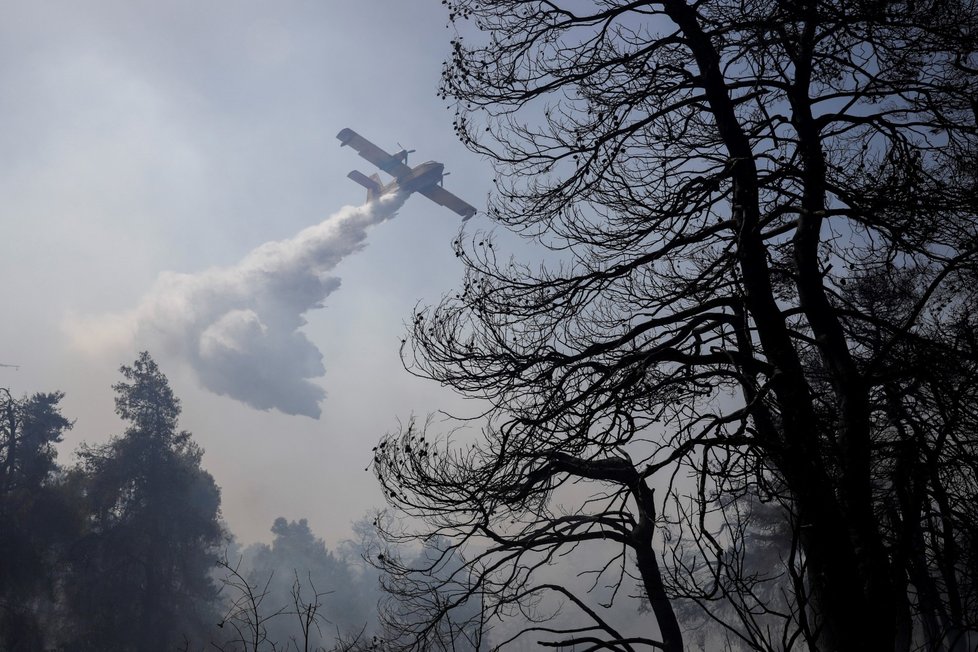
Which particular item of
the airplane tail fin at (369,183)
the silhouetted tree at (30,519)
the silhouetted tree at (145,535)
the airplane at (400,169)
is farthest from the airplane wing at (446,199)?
the silhouetted tree at (30,519)

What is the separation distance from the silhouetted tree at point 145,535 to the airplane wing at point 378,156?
26.1 metres

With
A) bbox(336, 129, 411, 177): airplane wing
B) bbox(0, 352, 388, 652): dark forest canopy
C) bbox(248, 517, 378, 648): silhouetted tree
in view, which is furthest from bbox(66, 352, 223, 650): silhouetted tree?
bbox(336, 129, 411, 177): airplane wing

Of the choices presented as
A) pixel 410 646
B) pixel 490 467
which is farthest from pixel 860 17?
pixel 410 646

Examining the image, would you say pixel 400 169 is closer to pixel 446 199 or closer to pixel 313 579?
pixel 446 199

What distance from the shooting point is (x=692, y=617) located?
35688mm

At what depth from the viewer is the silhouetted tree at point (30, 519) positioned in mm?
30906

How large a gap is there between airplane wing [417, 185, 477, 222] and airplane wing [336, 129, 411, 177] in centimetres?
259

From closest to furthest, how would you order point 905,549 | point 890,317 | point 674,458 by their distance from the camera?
point 905,549 → point 674,458 → point 890,317

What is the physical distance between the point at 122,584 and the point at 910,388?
138 feet

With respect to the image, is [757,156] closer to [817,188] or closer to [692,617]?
[817,188]

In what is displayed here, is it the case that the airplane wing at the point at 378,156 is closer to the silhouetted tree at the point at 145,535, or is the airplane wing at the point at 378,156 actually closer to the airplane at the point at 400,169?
the airplane at the point at 400,169

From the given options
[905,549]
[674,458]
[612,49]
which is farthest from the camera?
[612,49]

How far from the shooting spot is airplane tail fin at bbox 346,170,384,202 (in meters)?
64.3

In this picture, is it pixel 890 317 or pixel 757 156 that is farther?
pixel 890 317
